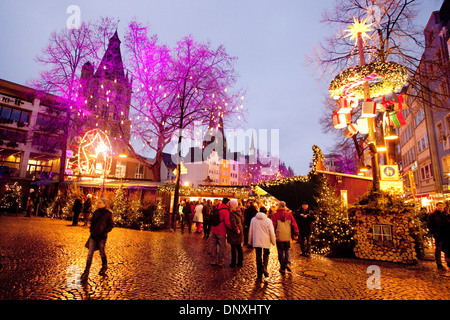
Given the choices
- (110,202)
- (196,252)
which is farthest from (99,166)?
(196,252)

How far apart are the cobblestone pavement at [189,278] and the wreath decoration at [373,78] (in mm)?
6222

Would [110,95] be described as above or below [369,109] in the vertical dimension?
above

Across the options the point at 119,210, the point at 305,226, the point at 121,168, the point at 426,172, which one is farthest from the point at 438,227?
the point at 121,168

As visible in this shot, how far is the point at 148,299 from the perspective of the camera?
14.2 ft

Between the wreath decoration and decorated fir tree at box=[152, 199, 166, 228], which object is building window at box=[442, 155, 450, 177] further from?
decorated fir tree at box=[152, 199, 166, 228]

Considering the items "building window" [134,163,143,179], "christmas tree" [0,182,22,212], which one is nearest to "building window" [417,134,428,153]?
"christmas tree" [0,182,22,212]

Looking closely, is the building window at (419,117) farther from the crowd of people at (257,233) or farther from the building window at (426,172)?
the crowd of people at (257,233)

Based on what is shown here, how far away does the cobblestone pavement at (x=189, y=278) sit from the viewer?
461 centimetres

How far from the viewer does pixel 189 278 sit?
5.61 meters

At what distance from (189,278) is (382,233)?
21.8 ft

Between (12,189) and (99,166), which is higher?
(99,166)

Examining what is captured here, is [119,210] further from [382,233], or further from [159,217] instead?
[382,233]

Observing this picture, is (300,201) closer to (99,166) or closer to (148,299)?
(148,299)
